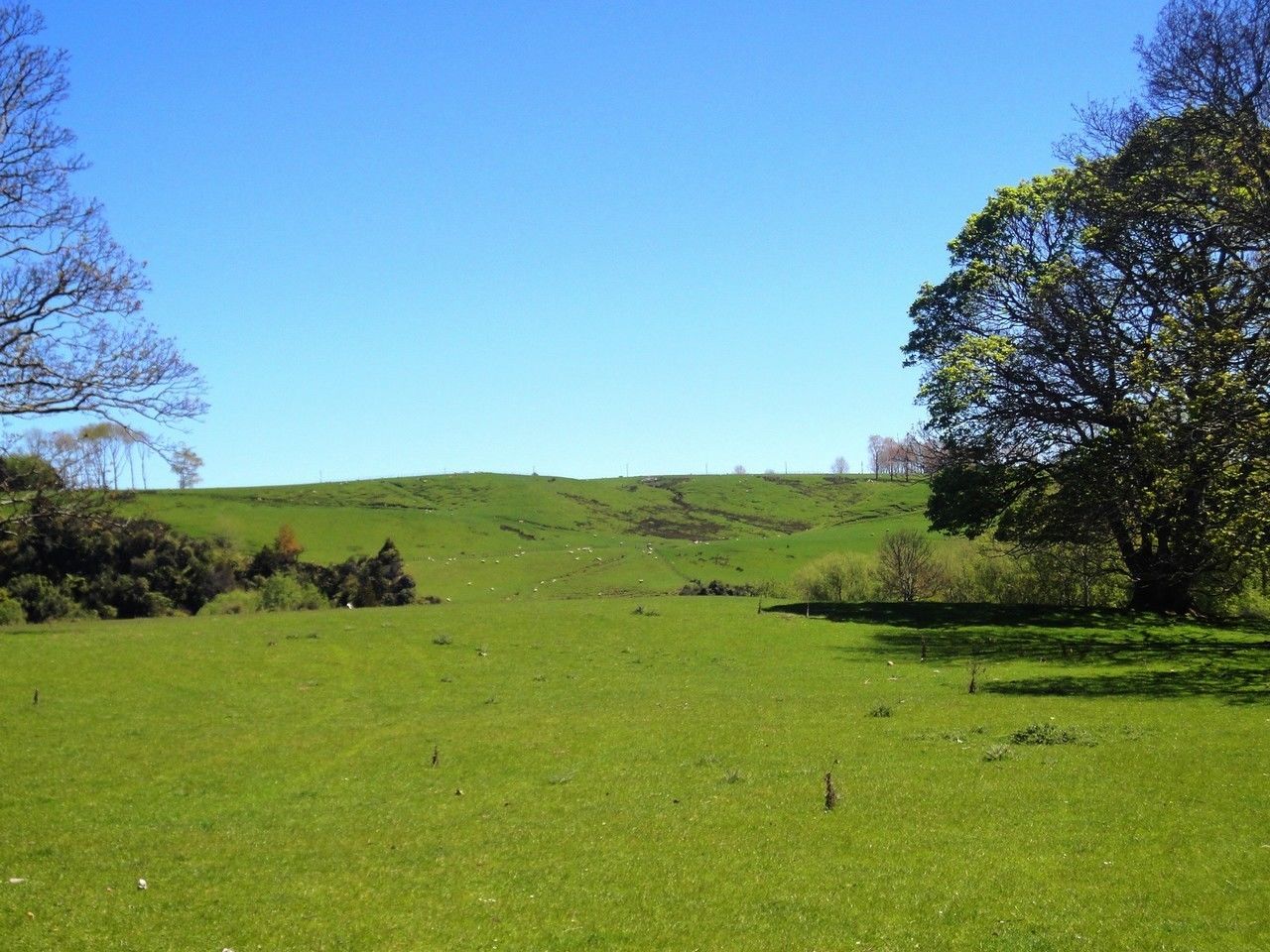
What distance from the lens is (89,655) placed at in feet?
111

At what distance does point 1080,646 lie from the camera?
1518 inches

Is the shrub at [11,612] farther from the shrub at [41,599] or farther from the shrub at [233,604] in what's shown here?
the shrub at [233,604]

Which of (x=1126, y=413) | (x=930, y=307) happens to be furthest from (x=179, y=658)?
(x=930, y=307)

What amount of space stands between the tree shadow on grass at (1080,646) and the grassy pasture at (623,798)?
310mm

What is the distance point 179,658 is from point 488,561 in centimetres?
7391

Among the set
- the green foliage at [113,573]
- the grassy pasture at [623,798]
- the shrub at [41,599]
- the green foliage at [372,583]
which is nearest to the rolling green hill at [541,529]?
the green foliage at [372,583]

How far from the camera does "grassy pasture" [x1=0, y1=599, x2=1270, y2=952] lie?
11.4 metres

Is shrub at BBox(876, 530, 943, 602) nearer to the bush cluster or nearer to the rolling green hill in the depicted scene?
the rolling green hill

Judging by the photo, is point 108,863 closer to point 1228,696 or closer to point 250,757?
point 250,757

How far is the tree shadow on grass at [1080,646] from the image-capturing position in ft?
95.3

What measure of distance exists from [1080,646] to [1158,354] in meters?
14.0

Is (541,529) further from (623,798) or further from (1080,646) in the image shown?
(623,798)

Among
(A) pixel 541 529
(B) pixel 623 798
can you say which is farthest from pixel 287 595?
(A) pixel 541 529

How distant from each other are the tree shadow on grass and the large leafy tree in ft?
10.3
